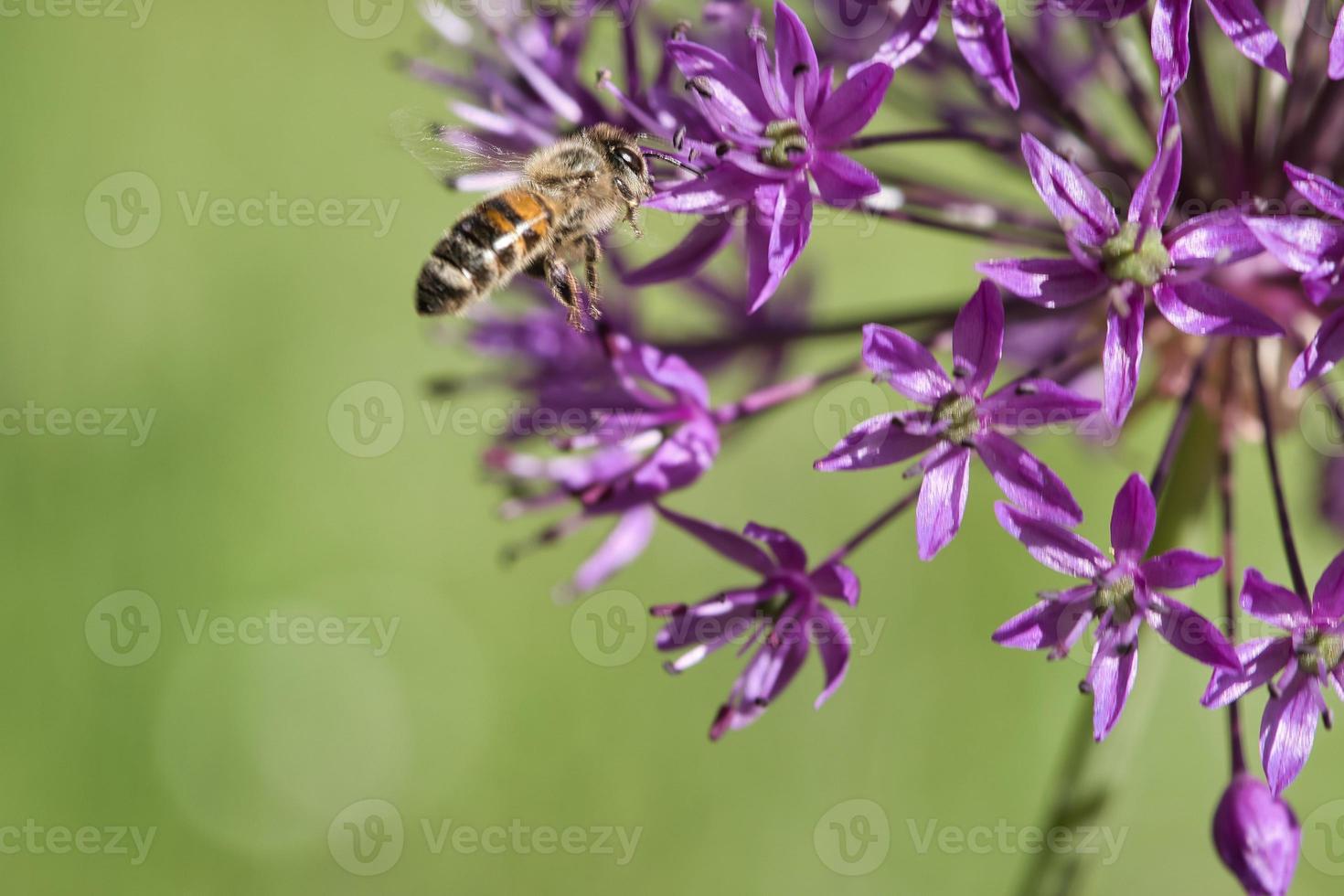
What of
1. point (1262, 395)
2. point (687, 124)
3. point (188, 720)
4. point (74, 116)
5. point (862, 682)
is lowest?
point (862, 682)

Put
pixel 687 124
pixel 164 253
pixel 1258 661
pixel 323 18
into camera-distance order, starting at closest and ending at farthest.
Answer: pixel 1258 661 < pixel 687 124 < pixel 164 253 < pixel 323 18

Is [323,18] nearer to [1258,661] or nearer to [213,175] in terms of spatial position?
[213,175]

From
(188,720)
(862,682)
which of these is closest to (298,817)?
(188,720)

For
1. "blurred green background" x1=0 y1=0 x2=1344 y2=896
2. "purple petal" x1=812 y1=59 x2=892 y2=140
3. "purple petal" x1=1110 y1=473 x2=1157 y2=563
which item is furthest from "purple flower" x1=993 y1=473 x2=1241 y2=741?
"blurred green background" x1=0 y1=0 x2=1344 y2=896

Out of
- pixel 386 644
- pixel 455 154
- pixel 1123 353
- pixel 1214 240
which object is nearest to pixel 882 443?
pixel 1123 353

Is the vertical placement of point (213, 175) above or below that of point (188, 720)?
above

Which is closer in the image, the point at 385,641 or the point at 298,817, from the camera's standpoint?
the point at 298,817

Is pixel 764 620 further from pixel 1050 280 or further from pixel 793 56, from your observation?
pixel 793 56
